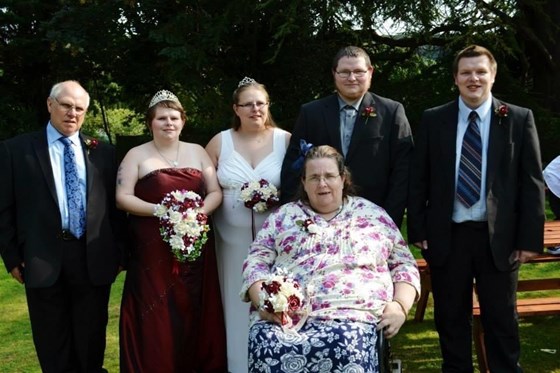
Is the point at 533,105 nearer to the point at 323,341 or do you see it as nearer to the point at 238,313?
the point at 238,313

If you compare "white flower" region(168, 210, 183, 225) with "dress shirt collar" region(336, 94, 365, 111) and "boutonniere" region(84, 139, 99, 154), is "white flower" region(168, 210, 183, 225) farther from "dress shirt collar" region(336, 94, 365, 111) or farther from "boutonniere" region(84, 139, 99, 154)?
"dress shirt collar" region(336, 94, 365, 111)

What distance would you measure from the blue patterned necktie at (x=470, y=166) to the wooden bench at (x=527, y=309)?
939 millimetres

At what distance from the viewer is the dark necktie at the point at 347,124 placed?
4512 mm

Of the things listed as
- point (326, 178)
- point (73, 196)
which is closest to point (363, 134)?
point (326, 178)

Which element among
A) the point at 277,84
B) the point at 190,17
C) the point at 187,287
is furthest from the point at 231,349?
the point at 277,84

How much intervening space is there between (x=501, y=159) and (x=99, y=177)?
8.51 ft

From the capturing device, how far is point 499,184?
4.07m

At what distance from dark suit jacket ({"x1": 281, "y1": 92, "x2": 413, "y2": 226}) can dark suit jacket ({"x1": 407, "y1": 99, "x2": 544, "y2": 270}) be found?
19 cm

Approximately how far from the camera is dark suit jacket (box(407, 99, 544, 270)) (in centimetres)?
405

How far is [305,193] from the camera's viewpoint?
4.21 m

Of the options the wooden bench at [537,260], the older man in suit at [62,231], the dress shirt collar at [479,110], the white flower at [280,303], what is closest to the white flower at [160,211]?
the older man in suit at [62,231]

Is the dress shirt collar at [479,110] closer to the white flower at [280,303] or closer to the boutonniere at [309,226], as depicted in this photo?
the boutonniere at [309,226]

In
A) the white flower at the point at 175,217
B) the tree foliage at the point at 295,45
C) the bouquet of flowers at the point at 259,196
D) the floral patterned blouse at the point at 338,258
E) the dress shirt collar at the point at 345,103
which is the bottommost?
the floral patterned blouse at the point at 338,258

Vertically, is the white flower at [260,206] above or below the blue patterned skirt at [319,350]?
above
